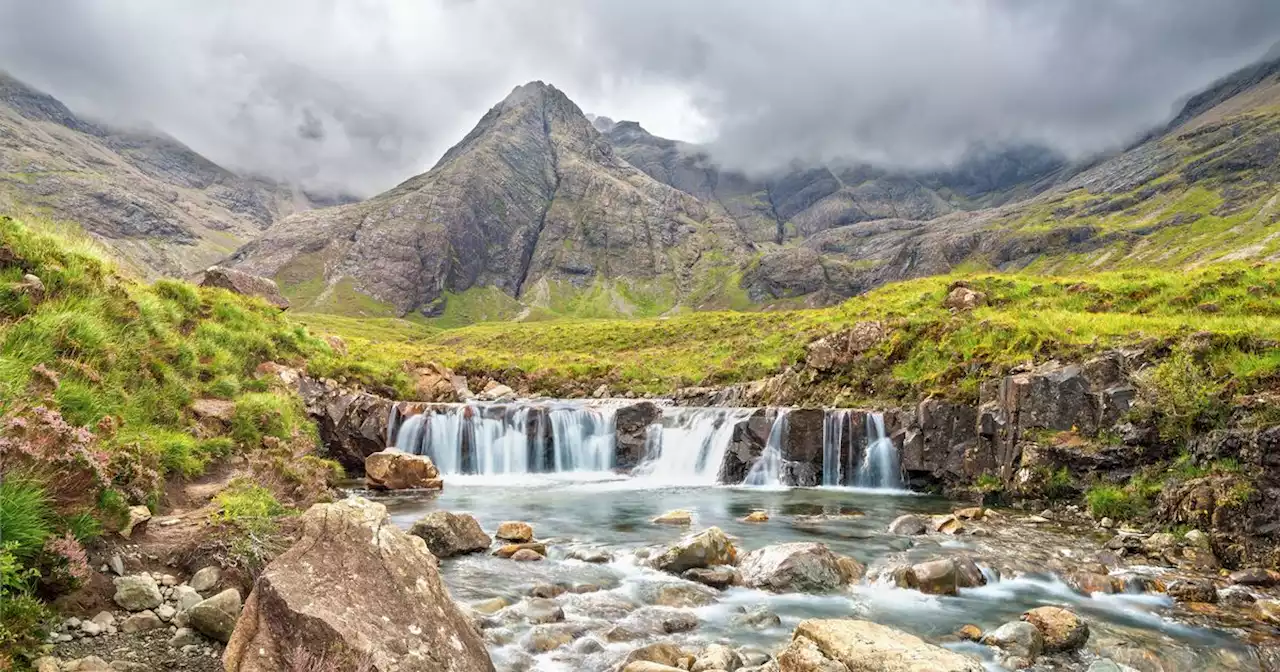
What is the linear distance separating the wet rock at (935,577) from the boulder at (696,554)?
4.03 m

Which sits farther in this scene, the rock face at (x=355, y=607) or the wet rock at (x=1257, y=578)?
the wet rock at (x=1257, y=578)

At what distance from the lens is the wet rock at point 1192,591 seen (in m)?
12.7

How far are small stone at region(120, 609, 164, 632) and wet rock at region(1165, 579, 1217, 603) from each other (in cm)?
1720

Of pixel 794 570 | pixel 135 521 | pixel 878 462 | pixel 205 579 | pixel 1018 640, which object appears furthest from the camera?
pixel 878 462

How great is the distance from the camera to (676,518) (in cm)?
2127

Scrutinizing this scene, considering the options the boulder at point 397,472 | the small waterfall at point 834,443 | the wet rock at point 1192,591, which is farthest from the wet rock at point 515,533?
the small waterfall at point 834,443

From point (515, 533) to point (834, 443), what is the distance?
53.8 ft

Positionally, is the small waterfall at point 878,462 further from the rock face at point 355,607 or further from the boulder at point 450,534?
the rock face at point 355,607

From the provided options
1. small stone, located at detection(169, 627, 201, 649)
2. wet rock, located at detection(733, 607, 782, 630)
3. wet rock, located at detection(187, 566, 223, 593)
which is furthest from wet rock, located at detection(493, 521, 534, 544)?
small stone, located at detection(169, 627, 201, 649)

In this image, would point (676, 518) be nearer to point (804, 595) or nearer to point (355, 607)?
point (804, 595)

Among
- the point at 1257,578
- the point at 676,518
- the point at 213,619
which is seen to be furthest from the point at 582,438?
the point at 213,619

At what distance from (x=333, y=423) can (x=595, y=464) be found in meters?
13.6

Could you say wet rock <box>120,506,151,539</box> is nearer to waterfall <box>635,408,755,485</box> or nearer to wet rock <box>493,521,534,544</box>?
wet rock <box>493,521,534,544</box>

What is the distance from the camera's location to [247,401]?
1612cm
